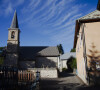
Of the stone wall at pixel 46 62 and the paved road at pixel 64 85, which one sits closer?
the paved road at pixel 64 85

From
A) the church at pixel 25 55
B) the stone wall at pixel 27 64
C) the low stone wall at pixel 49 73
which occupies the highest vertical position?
the church at pixel 25 55

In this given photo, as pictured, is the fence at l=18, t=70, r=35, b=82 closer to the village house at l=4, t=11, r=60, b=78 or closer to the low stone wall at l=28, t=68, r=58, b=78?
the low stone wall at l=28, t=68, r=58, b=78

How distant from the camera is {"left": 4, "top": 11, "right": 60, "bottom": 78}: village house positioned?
26.9 m

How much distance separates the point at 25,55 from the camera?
29.7 m

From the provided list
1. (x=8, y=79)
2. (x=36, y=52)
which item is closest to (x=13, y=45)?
(x=36, y=52)

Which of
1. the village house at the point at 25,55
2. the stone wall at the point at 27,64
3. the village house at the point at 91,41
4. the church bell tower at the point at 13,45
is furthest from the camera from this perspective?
the stone wall at the point at 27,64

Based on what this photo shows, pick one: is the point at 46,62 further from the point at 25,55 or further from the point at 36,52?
the point at 25,55

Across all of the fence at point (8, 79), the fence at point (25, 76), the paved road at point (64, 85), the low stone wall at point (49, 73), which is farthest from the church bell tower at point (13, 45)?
the fence at point (8, 79)

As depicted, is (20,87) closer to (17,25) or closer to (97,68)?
(97,68)

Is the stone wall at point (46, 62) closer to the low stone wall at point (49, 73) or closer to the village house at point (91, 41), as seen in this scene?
the low stone wall at point (49, 73)

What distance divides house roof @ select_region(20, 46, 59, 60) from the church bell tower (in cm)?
248

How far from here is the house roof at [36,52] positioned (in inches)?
1152

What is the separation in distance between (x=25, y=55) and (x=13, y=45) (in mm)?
4220

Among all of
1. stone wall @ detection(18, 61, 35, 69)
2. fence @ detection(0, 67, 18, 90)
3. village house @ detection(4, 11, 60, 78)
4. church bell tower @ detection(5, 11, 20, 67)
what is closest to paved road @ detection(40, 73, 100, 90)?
fence @ detection(0, 67, 18, 90)
